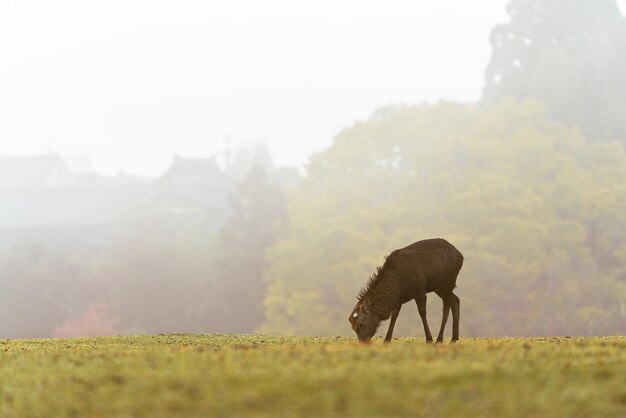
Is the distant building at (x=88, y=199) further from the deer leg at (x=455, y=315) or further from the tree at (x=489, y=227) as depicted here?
the deer leg at (x=455, y=315)

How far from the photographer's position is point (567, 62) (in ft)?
248

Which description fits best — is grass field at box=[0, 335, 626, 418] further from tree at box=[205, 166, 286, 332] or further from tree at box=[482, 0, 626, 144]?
tree at box=[482, 0, 626, 144]

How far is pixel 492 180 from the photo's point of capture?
58531 mm

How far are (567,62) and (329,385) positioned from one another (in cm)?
6800

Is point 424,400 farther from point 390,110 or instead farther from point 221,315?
point 390,110

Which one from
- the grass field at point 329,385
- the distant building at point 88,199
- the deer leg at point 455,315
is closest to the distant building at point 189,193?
the distant building at point 88,199

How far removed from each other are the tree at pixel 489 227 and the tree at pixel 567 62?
7392 mm

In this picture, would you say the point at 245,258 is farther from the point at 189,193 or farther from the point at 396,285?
the point at 396,285

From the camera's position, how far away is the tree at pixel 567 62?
74188 millimetres

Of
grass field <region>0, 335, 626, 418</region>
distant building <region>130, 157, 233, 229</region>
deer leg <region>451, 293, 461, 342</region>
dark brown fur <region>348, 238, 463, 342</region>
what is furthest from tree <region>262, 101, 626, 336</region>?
grass field <region>0, 335, 626, 418</region>

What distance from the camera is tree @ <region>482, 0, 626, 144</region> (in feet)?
243

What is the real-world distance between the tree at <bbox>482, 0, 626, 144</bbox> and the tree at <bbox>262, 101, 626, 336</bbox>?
24.3ft

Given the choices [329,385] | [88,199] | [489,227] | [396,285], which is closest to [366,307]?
[396,285]

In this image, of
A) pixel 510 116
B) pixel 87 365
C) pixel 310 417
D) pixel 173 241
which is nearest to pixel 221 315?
pixel 173 241
